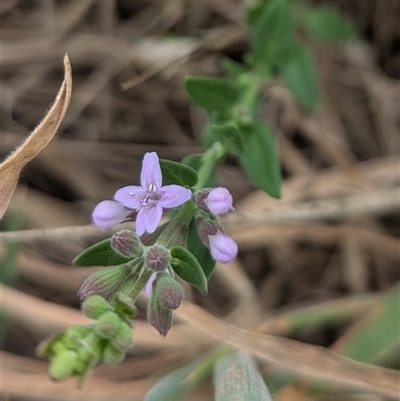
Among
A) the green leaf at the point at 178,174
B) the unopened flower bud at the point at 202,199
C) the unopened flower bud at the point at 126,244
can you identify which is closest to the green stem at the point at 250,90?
the green leaf at the point at 178,174

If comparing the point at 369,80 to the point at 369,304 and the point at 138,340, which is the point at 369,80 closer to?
the point at 369,304

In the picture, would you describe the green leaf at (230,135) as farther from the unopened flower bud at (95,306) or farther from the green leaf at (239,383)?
the unopened flower bud at (95,306)

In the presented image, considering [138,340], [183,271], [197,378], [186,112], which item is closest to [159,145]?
[186,112]

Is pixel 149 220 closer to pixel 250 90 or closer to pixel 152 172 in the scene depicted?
pixel 152 172

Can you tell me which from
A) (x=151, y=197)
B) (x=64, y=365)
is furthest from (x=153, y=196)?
(x=64, y=365)

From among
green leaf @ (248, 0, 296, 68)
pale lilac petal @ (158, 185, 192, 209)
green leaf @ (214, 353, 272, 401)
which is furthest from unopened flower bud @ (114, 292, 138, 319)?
green leaf @ (248, 0, 296, 68)

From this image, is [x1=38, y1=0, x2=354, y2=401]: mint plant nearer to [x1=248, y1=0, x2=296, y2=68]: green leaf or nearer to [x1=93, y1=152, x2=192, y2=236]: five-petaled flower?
[x1=93, y1=152, x2=192, y2=236]: five-petaled flower
